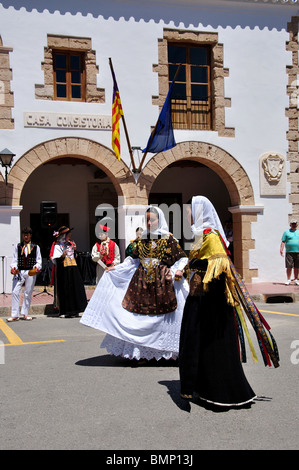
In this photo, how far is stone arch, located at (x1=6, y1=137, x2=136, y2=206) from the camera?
1248 cm

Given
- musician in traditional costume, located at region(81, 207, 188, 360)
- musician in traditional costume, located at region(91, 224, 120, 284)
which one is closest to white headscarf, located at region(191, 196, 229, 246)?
musician in traditional costume, located at region(81, 207, 188, 360)

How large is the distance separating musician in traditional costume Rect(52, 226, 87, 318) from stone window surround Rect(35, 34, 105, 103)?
14.0ft

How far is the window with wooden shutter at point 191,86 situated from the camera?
1400cm

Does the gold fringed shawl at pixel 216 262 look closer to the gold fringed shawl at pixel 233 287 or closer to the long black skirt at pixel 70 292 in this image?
the gold fringed shawl at pixel 233 287

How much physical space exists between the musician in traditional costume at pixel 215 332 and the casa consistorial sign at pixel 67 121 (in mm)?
8975

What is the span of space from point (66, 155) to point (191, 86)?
3893mm

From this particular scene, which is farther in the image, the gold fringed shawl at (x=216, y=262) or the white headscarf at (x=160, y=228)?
the white headscarf at (x=160, y=228)

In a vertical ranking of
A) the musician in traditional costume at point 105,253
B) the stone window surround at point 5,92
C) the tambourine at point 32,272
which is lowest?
the tambourine at point 32,272

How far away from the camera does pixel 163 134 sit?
1266 centimetres

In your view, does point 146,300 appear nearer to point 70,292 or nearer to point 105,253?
point 70,292

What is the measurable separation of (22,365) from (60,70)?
9.05 m

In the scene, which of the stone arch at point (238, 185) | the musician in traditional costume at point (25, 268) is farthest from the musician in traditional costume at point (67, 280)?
the stone arch at point (238, 185)
